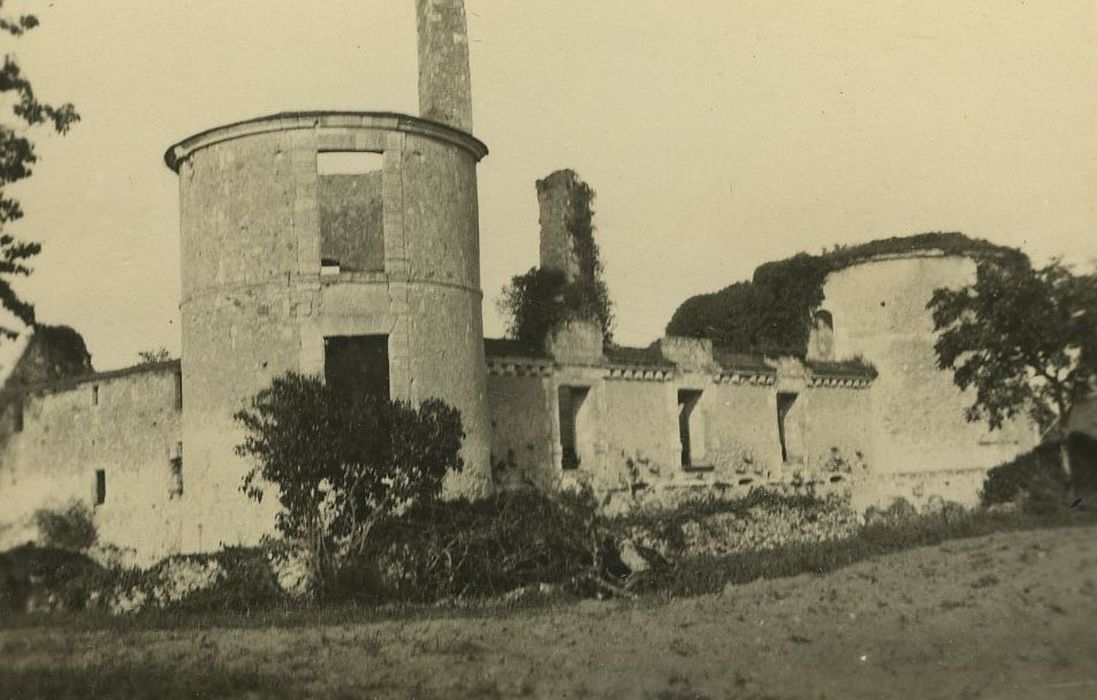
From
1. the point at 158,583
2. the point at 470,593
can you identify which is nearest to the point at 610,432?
the point at 470,593

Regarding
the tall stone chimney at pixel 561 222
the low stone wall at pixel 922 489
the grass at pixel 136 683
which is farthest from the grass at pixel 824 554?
the tall stone chimney at pixel 561 222

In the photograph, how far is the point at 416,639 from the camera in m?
9.88

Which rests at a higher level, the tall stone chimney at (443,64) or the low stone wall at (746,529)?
the tall stone chimney at (443,64)

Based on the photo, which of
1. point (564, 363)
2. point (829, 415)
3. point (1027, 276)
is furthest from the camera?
Result: point (829, 415)

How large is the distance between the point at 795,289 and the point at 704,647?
60.2 feet

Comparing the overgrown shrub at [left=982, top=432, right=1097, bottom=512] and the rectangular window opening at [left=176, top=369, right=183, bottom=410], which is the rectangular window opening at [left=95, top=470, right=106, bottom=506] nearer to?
the rectangular window opening at [left=176, top=369, right=183, bottom=410]

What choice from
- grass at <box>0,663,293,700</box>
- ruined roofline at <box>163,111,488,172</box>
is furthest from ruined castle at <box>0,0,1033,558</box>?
grass at <box>0,663,293,700</box>

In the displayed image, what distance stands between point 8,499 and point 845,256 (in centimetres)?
1967

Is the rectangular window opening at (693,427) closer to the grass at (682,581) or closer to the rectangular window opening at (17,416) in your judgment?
the grass at (682,581)

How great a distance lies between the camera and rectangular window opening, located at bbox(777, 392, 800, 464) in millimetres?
24047

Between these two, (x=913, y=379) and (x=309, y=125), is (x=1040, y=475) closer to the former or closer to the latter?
(x=913, y=379)

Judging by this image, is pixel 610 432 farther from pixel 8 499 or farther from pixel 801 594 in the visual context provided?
pixel 8 499

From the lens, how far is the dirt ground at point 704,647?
8.32 m

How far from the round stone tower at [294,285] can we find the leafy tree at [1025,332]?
899 centimetres
